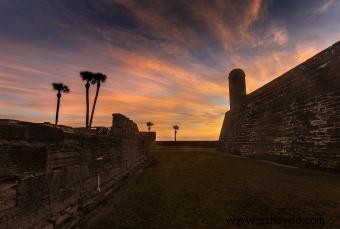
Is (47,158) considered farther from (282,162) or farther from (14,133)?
(282,162)

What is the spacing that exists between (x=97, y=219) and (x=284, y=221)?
3.75 metres

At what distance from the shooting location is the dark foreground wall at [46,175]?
3.19 meters

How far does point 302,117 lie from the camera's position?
12.4 metres

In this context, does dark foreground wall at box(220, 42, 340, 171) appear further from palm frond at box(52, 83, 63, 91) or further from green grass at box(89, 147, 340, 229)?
palm frond at box(52, 83, 63, 91)

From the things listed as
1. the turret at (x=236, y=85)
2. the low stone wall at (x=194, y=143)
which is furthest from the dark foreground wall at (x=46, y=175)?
the low stone wall at (x=194, y=143)

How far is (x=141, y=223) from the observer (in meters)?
4.95

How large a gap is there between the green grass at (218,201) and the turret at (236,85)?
59.1 ft

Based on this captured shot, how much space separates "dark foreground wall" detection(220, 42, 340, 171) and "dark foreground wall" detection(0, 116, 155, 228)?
29.9ft

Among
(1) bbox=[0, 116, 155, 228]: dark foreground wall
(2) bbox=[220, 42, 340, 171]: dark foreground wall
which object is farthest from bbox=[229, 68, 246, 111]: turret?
(1) bbox=[0, 116, 155, 228]: dark foreground wall

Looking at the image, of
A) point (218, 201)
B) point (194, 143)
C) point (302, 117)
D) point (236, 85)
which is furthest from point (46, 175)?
point (194, 143)

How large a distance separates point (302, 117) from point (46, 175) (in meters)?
12.1

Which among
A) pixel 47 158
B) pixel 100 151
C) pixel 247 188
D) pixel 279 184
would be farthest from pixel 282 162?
pixel 47 158

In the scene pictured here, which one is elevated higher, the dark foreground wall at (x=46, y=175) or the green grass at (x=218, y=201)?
the dark foreground wall at (x=46, y=175)

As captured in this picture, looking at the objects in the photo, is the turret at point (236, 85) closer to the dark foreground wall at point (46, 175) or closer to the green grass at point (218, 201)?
the green grass at point (218, 201)
